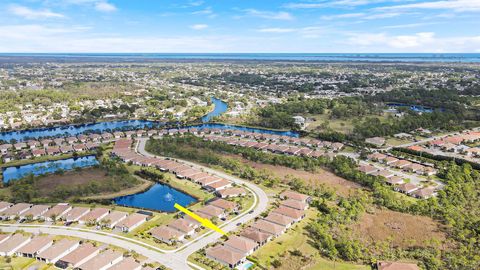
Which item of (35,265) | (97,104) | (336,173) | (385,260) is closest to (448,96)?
(336,173)

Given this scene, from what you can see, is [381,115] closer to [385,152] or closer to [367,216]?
[385,152]

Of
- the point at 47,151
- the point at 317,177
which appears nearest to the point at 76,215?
the point at 47,151

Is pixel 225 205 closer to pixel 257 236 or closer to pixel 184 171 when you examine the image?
pixel 257 236

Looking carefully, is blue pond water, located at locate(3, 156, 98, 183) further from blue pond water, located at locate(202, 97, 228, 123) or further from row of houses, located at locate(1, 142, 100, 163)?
blue pond water, located at locate(202, 97, 228, 123)

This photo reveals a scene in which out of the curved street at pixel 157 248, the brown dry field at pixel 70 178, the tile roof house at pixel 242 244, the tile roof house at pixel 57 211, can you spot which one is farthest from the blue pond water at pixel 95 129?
the tile roof house at pixel 242 244

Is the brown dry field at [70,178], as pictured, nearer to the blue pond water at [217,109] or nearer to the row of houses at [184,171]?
the row of houses at [184,171]
